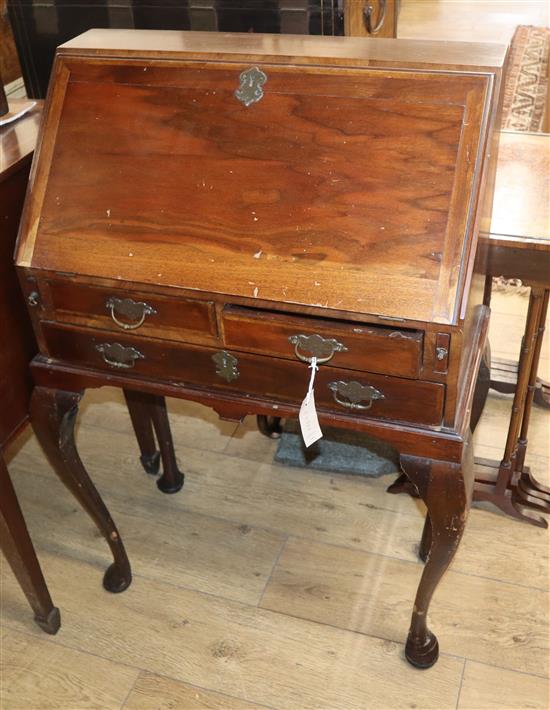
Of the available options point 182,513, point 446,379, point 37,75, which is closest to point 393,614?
point 182,513

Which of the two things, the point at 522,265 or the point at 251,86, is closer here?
the point at 251,86

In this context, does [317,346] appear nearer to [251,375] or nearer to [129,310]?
[251,375]

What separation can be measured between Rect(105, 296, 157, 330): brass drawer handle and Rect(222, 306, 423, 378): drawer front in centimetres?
15

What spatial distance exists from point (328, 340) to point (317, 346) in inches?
0.9

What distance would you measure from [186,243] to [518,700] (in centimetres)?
116

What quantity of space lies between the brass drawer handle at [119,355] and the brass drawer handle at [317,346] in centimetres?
32

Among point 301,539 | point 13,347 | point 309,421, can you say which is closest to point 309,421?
point 309,421

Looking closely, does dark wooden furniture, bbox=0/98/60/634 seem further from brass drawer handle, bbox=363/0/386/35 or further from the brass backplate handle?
brass drawer handle, bbox=363/0/386/35

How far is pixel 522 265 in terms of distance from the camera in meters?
1.67

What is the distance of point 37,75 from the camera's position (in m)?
2.64

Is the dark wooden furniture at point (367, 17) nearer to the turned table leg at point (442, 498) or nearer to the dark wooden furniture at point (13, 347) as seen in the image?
the dark wooden furniture at point (13, 347)

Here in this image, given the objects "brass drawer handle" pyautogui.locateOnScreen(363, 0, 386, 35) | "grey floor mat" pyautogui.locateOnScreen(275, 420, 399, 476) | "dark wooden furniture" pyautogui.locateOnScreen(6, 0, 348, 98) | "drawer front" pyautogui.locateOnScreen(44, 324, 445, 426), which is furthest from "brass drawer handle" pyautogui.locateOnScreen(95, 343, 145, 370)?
"brass drawer handle" pyautogui.locateOnScreen(363, 0, 386, 35)

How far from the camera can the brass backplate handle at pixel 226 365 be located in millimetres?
1449

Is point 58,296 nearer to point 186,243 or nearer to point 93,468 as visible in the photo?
point 186,243
